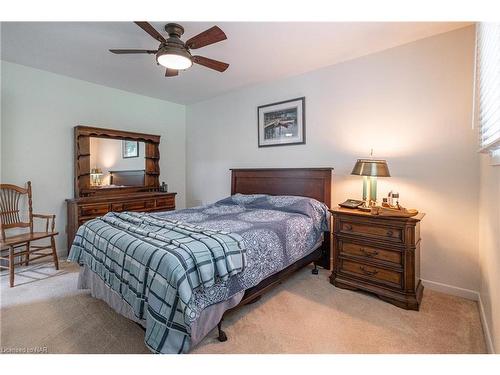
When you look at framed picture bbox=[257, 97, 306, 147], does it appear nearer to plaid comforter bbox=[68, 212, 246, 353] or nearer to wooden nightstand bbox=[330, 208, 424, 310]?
wooden nightstand bbox=[330, 208, 424, 310]

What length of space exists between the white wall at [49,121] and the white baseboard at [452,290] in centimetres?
464

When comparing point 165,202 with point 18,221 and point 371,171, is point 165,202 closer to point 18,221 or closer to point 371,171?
point 18,221

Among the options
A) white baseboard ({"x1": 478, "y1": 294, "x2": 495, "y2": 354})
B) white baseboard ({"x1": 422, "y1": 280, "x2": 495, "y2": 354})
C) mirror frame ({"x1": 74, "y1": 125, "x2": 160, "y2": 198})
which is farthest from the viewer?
mirror frame ({"x1": 74, "y1": 125, "x2": 160, "y2": 198})

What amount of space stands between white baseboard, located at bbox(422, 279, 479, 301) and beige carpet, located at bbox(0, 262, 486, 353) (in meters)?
0.07

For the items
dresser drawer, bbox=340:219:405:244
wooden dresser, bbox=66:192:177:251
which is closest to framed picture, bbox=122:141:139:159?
wooden dresser, bbox=66:192:177:251

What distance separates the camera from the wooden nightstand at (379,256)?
211 centimetres

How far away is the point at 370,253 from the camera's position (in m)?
2.30

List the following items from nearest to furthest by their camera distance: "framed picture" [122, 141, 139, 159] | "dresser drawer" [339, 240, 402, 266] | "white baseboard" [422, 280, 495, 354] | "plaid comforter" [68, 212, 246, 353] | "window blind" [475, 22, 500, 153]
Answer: "window blind" [475, 22, 500, 153], "plaid comforter" [68, 212, 246, 353], "white baseboard" [422, 280, 495, 354], "dresser drawer" [339, 240, 402, 266], "framed picture" [122, 141, 139, 159]

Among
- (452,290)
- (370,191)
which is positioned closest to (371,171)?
(370,191)

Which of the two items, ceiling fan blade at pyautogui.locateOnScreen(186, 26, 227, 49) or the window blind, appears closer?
the window blind

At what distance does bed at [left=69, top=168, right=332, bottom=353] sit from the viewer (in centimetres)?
143

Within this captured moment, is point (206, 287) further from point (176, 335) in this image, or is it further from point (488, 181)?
point (488, 181)

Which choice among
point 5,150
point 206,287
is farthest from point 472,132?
point 5,150

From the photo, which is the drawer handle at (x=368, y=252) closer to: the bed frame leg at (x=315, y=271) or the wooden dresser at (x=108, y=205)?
the bed frame leg at (x=315, y=271)
